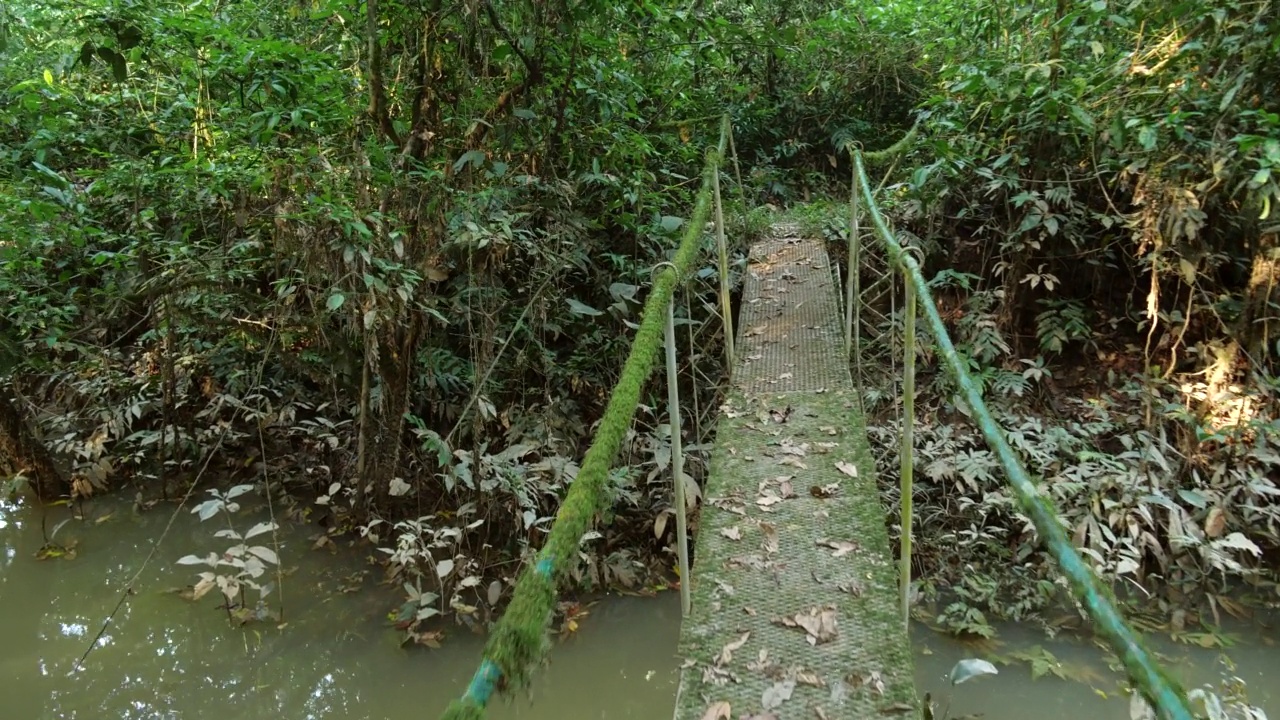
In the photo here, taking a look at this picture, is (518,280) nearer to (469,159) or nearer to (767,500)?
(469,159)

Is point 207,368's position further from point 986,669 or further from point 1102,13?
point 1102,13

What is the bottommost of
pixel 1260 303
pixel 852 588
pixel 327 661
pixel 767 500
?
pixel 327 661

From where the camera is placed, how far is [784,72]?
27.3 feet

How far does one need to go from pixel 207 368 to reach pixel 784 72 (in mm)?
6530

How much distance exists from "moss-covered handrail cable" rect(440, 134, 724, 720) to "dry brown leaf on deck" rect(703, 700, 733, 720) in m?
0.58

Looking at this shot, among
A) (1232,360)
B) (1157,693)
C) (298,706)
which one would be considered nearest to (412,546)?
(298,706)

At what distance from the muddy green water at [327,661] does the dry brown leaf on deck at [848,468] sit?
50.7 inches

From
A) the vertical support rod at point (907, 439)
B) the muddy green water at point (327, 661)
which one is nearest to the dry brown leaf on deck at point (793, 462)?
the vertical support rod at point (907, 439)

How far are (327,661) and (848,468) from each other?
8.15ft

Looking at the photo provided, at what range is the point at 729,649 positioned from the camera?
5.90ft

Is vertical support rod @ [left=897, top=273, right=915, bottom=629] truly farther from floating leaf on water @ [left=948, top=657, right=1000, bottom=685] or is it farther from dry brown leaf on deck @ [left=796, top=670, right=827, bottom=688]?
dry brown leaf on deck @ [left=796, top=670, right=827, bottom=688]

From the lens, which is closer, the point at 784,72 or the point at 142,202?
the point at 142,202

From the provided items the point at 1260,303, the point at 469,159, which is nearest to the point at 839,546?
the point at 469,159

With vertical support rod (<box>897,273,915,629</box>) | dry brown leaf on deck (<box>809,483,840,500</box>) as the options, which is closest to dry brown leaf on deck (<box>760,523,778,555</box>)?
dry brown leaf on deck (<box>809,483,840,500</box>)
